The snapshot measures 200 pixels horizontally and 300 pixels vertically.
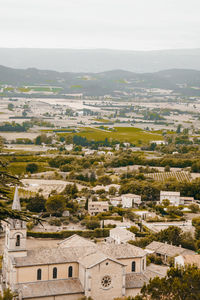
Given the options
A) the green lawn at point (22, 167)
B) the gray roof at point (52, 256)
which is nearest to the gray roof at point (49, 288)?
the gray roof at point (52, 256)

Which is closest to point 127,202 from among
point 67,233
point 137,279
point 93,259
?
point 67,233

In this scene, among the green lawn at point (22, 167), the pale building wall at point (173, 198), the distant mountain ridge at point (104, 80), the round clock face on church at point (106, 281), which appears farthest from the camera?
the distant mountain ridge at point (104, 80)

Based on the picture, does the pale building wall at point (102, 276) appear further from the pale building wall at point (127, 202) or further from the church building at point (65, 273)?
the pale building wall at point (127, 202)

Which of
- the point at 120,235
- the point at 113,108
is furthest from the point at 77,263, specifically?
the point at 113,108

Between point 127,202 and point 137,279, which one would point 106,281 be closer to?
point 137,279

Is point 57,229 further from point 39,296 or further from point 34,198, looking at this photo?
point 39,296
